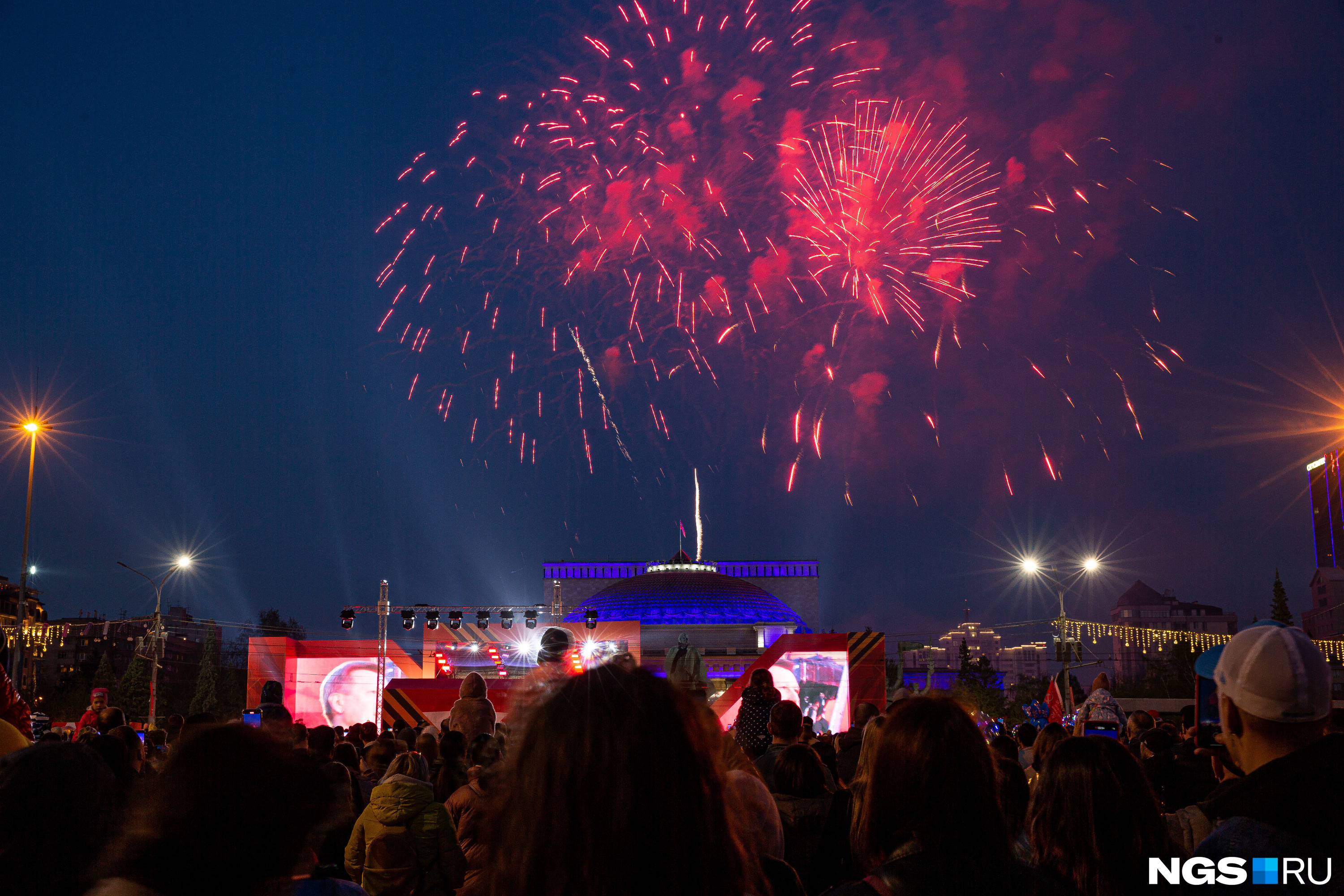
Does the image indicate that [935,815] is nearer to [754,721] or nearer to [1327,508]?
[754,721]

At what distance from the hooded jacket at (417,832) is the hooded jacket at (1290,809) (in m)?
4.15

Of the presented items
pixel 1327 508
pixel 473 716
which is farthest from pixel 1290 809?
pixel 1327 508

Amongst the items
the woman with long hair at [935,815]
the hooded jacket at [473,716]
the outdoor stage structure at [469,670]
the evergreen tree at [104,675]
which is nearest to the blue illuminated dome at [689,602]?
the outdoor stage structure at [469,670]

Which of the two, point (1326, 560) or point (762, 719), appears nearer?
point (762, 719)

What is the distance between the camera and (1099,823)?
3.41 metres

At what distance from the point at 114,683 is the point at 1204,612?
122031mm

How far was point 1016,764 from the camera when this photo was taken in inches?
200

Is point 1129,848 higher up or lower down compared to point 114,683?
higher up

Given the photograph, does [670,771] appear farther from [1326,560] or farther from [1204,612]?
[1204,612]

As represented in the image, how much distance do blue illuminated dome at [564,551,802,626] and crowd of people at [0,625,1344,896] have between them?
217 feet

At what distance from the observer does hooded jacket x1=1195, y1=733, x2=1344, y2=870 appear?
7.41 feet

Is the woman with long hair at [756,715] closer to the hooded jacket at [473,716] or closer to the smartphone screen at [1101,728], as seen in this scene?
the hooded jacket at [473,716]

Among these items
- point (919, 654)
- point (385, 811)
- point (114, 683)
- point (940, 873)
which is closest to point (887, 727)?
point (940, 873)

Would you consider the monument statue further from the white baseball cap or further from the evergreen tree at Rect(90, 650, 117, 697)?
the evergreen tree at Rect(90, 650, 117, 697)
